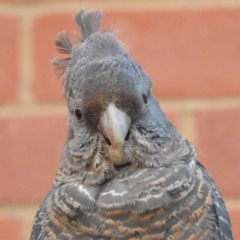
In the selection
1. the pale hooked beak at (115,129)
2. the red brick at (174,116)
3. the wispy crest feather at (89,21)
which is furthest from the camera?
the red brick at (174,116)

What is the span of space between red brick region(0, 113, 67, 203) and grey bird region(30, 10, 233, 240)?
224 mm

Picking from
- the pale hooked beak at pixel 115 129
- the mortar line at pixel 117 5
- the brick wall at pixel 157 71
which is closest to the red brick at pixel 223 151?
the brick wall at pixel 157 71

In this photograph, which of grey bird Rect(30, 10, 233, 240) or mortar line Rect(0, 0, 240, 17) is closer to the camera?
grey bird Rect(30, 10, 233, 240)

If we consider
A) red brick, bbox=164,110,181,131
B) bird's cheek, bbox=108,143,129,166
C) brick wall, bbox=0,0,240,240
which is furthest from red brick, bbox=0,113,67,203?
bird's cheek, bbox=108,143,129,166

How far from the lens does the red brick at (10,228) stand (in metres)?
0.84

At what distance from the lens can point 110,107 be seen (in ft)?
1.81

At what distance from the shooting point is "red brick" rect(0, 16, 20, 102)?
83 cm

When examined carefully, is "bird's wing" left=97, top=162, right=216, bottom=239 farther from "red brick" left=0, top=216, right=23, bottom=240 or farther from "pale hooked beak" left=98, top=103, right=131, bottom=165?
"red brick" left=0, top=216, right=23, bottom=240

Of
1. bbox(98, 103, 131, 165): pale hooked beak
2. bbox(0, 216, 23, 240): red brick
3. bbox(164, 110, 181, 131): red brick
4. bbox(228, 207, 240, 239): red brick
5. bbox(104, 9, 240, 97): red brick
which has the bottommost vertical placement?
bbox(0, 216, 23, 240): red brick

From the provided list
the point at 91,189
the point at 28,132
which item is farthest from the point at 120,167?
the point at 28,132

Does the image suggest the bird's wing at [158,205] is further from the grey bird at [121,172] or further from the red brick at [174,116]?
the red brick at [174,116]

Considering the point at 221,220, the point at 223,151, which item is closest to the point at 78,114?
the point at 221,220

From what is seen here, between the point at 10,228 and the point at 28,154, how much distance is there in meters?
0.13

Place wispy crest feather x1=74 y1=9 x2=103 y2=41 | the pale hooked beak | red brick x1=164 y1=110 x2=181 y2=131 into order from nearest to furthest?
the pale hooked beak, wispy crest feather x1=74 y1=9 x2=103 y2=41, red brick x1=164 y1=110 x2=181 y2=131
